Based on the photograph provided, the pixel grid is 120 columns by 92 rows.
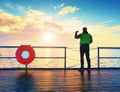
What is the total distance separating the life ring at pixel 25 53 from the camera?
1466 centimetres

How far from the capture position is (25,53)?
14797 millimetres

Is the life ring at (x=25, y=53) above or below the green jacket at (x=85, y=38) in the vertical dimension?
below

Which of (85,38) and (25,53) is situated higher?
(85,38)

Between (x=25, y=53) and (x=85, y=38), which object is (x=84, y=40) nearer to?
(x=85, y=38)

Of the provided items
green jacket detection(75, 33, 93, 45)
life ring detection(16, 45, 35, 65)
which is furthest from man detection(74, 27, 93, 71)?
life ring detection(16, 45, 35, 65)

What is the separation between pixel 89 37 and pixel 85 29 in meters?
0.34

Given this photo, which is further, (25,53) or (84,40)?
(25,53)

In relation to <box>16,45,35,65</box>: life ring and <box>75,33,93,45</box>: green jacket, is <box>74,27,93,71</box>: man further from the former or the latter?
<box>16,45,35,65</box>: life ring

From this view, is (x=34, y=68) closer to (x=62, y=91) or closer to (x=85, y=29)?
(x=85, y=29)

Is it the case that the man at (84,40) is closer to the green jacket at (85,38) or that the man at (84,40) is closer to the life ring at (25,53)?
the green jacket at (85,38)

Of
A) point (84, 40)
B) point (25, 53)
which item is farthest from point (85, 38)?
point (25, 53)

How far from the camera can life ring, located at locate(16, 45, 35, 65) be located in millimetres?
14656

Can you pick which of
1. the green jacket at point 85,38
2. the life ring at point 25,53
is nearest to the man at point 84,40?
the green jacket at point 85,38

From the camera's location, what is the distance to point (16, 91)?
759cm
